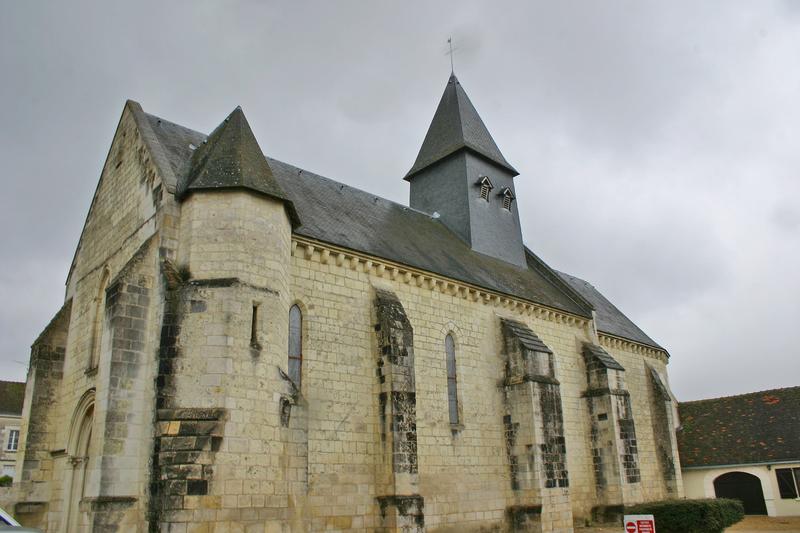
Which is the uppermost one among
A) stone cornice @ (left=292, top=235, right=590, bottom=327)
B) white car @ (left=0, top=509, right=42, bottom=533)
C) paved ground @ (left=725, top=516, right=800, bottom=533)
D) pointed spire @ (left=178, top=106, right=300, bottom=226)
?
pointed spire @ (left=178, top=106, right=300, bottom=226)

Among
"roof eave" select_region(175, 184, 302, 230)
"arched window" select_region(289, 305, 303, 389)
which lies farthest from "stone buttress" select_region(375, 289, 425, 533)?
"roof eave" select_region(175, 184, 302, 230)

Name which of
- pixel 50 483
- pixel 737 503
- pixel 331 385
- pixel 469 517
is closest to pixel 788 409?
pixel 737 503

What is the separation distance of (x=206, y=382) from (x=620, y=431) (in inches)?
635

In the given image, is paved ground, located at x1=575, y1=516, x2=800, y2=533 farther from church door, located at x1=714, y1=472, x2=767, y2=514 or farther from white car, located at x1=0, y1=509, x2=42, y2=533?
white car, located at x1=0, y1=509, x2=42, y2=533

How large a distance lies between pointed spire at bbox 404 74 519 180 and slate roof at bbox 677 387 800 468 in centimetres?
1533

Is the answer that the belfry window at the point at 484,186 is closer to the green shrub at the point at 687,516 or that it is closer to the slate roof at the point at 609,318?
the slate roof at the point at 609,318

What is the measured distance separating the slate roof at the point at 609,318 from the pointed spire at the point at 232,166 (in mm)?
16860

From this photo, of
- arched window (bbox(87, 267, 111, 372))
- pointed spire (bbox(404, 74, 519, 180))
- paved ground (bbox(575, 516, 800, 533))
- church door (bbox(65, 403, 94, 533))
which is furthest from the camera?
pointed spire (bbox(404, 74, 519, 180))

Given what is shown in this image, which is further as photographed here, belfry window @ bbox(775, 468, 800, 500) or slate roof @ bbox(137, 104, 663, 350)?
belfry window @ bbox(775, 468, 800, 500)

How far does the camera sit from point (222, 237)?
13344 mm

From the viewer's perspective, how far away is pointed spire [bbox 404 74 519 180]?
89.1 ft

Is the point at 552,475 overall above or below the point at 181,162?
below

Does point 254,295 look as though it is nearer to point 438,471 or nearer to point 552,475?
point 438,471

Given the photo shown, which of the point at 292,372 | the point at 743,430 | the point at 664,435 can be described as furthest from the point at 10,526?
the point at 743,430
